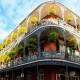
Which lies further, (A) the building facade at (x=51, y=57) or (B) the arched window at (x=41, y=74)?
(B) the arched window at (x=41, y=74)

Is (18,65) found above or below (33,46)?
below

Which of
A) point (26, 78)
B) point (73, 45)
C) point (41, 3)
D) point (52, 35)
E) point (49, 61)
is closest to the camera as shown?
point (49, 61)

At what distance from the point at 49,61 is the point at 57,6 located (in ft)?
21.5

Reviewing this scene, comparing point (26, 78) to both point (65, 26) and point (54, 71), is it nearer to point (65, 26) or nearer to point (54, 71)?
point (54, 71)

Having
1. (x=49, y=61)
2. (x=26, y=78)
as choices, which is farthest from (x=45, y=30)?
(x=26, y=78)

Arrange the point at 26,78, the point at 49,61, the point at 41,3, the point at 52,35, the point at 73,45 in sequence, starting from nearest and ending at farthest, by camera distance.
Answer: the point at 49,61 < the point at 52,35 < the point at 73,45 < the point at 41,3 < the point at 26,78

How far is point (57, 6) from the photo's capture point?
Result: 534 inches

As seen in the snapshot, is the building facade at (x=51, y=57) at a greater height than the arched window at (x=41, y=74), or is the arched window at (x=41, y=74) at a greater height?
the building facade at (x=51, y=57)

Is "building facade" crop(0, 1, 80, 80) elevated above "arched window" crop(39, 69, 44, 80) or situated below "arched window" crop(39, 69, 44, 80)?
above

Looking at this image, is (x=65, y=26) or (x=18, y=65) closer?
(x=65, y=26)

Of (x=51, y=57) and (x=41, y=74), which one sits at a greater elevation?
(x=51, y=57)

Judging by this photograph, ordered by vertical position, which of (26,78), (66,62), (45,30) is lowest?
(26,78)

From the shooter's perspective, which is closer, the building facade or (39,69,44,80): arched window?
the building facade

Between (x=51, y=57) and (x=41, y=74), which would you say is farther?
(x=41, y=74)
